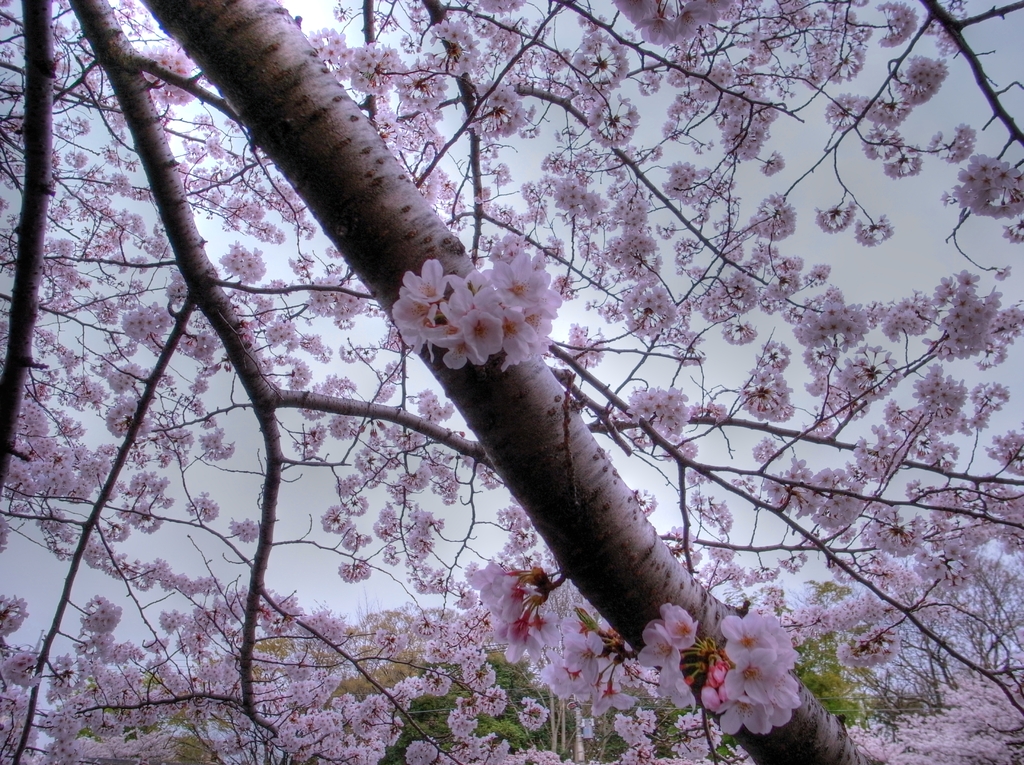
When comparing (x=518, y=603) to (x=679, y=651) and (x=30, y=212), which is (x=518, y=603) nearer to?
(x=679, y=651)

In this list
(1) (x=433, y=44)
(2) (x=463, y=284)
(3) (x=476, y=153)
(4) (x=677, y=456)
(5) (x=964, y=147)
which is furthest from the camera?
(3) (x=476, y=153)

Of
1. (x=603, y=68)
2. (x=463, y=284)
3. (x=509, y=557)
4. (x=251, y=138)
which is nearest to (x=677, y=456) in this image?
(x=463, y=284)

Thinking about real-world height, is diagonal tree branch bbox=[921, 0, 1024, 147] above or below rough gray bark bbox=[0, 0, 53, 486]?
below

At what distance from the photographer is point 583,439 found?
91 cm

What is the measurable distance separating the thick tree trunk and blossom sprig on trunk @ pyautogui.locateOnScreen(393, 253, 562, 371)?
74 mm

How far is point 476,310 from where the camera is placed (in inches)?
27.3

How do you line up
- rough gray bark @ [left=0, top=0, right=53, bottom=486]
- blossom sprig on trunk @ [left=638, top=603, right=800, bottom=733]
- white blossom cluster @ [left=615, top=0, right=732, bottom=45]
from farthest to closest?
rough gray bark @ [left=0, top=0, right=53, bottom=486] → white blossom cluster @ [left=615, top=0, right=732, bottom=45] → blossom sprig on trunk @ [left=638, top=603, right=800, bottom=733]

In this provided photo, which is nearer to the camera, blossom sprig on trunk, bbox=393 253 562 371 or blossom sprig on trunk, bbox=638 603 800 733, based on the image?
blossom sprig on trunk, bbox=393 253 562 371

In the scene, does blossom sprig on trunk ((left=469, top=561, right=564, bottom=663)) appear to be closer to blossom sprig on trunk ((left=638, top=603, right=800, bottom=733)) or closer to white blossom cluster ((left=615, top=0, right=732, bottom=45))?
blossom sprig on trunk ((left=638, top=603, right=800, bottom=733))

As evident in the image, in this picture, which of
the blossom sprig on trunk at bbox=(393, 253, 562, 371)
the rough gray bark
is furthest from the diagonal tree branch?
the rough gray bark

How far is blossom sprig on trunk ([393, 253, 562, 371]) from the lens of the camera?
704mm

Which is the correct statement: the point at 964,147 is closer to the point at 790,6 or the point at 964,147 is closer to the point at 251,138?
the point at 790,6

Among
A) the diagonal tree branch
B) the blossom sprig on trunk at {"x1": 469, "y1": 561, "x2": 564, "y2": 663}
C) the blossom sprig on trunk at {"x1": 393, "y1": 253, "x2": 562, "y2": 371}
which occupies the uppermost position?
the diagonal tree branch

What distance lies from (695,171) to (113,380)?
4717 millimetres
